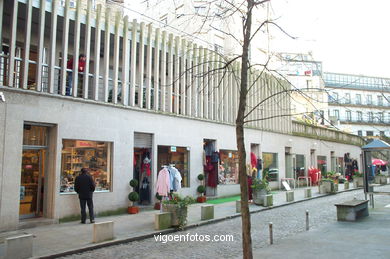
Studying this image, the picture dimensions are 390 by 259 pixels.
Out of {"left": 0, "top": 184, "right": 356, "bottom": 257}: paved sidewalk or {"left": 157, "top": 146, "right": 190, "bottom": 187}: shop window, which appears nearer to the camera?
{"left": 0, "top": 184, "right": 356, "bottom": 257}: paved sidewalk

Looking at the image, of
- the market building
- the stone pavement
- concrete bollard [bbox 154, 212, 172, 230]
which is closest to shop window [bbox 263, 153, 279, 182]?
the market building

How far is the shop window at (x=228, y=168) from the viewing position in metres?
20.5

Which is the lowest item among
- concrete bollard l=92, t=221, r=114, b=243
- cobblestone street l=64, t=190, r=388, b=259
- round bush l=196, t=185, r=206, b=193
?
cobblestone street l=64, t=190, r=388, b=259

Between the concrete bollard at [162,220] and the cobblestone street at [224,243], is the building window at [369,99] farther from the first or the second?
the concrete bollard at [162,220]

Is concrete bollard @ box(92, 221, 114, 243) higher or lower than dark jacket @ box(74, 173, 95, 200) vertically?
lower

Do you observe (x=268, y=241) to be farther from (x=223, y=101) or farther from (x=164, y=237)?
(x=223, y=101)

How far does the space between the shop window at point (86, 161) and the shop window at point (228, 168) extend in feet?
25.4

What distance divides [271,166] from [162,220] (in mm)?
15812

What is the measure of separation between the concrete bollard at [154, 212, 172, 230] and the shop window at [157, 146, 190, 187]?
557 cm

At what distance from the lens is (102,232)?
31.1 ft

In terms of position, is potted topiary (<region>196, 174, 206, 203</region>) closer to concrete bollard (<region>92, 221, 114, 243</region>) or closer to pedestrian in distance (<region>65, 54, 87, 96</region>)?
pedestrian in distance (<region>65, 54, 87, 96</region>)

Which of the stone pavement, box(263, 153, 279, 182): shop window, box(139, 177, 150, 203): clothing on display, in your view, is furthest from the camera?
box(263, 153, 279, 182): shop window

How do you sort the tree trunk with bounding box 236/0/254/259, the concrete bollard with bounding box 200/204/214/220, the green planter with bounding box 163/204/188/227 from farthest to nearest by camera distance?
1. the concrete bollard with bounding box 200/204/214/220
2. the green planter with bounding box 163/204/188/227
3. the tree trunk with bounding box 236/0/254/259

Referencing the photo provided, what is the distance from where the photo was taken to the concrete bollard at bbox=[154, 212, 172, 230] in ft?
36.6
